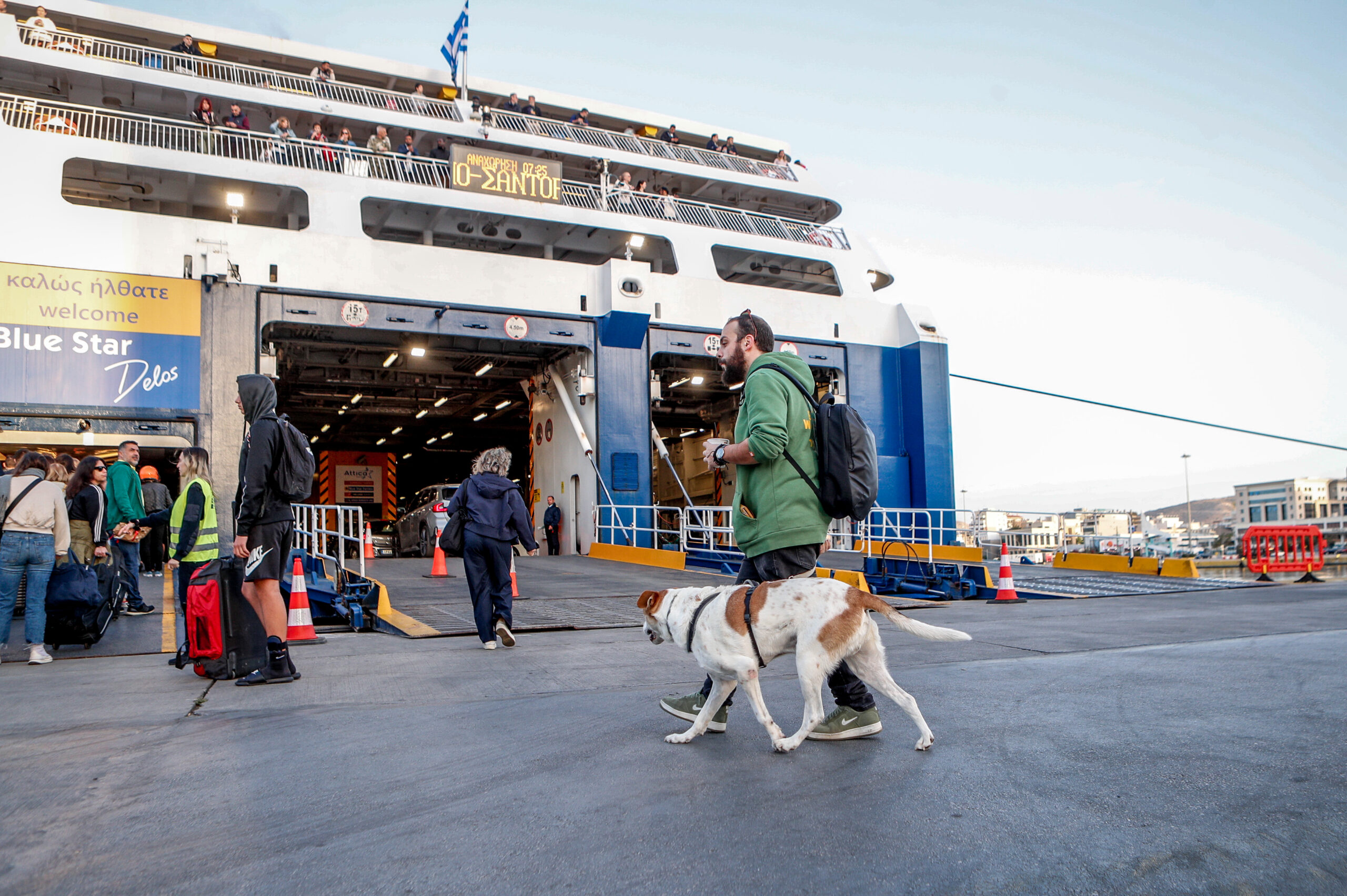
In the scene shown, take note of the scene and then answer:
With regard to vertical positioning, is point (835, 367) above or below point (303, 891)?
above

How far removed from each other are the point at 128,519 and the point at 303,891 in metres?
7.24

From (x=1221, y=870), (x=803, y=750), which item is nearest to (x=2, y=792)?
(x=803, y=750)

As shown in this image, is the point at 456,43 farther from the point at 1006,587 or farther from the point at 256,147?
the point at 1006,587

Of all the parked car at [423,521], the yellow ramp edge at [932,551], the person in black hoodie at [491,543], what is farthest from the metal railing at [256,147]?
the person in black hoodie at [491,543]

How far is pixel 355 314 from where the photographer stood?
16.0 m

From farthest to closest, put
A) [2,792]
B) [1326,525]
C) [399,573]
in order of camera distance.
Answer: [1326,525]
[399,573]
[2,792]

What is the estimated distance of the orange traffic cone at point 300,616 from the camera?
6879mm

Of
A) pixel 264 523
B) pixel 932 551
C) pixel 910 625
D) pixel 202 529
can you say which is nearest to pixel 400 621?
pixel 202 529

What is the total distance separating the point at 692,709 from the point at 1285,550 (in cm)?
1516

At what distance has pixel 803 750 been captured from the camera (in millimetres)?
3189

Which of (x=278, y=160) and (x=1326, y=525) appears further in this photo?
(x=1326, y=525)

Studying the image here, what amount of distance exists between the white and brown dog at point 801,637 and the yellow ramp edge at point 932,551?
9.77m

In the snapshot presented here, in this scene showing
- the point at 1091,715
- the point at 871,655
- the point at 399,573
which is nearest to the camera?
the point at 871,655

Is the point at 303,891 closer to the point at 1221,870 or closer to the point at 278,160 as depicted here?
the point at 1221,870
